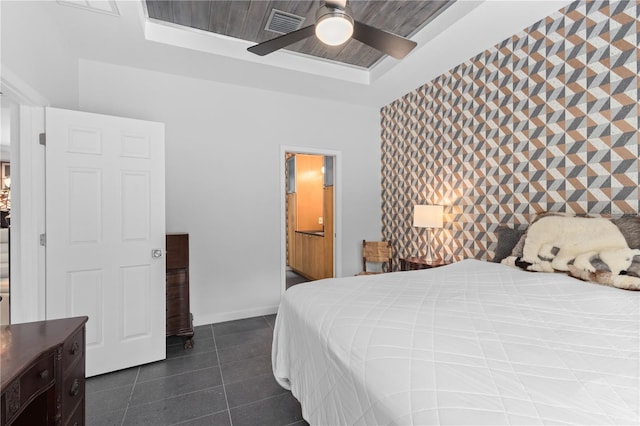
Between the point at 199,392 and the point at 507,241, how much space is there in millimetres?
2602

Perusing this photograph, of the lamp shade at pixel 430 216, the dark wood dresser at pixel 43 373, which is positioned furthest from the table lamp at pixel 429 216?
the dark wood dresser at pixel 43 373

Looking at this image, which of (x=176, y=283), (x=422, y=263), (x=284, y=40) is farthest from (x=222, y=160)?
(x=422, y=263)

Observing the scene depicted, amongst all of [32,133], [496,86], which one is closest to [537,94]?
[496,86]

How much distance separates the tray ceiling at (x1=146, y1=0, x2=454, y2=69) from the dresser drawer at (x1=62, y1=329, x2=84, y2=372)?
2441mm

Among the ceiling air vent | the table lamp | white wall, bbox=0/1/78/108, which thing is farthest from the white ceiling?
the table lamp

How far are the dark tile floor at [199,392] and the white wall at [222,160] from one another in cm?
84

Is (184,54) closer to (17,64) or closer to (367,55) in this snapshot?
(17,64)

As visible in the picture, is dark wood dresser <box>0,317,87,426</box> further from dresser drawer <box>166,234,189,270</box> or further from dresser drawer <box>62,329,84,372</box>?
Answer: dresser drawer <box>166,234,189,270</box>

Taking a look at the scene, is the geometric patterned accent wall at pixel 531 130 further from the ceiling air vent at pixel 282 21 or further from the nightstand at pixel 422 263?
the ceiling air vent at pixel 282 21

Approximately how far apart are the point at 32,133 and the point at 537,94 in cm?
385

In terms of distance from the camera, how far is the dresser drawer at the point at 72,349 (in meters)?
1.20

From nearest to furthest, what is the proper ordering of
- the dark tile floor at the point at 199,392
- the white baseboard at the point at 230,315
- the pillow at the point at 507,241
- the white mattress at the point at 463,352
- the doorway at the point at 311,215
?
the white mattress at the point at 463,352 < the dark tile floor at the point at 199,392 < the pillow at the point at 507,241 < the white baseboard at the point at 230,315 < the doorway at the point at 311,215

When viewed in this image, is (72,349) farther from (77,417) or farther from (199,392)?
(199,392)

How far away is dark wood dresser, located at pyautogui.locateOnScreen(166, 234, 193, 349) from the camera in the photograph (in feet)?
9.14
